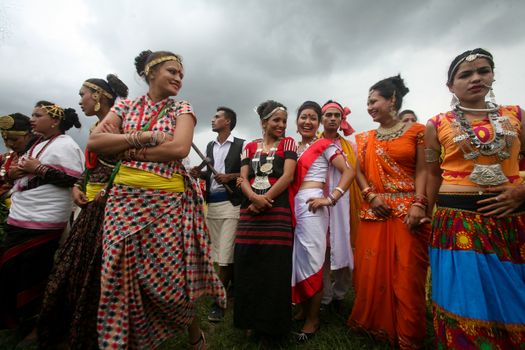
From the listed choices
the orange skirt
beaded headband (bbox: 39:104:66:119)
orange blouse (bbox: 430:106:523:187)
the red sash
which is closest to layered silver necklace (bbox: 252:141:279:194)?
the red sash

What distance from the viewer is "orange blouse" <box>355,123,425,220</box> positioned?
8.61 ft

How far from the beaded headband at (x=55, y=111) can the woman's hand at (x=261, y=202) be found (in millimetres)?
2345

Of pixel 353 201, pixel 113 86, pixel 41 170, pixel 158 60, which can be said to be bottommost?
pixel 353 201

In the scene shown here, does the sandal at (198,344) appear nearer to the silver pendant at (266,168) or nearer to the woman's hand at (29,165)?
the silver pendant at (266,168)

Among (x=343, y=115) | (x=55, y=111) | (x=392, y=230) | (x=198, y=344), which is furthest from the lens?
(x=343, y=115)

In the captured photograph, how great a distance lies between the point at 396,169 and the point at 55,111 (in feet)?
11.6

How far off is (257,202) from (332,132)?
1.57 m

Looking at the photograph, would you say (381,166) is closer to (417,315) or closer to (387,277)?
(387,277)

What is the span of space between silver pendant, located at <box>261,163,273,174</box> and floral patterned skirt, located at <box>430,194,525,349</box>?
4.81 feet

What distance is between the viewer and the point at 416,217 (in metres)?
2.35

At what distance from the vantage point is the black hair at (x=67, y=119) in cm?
330

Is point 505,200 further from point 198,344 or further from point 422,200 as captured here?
point 198,344

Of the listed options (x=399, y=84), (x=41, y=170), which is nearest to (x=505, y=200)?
(x=399, y=84)

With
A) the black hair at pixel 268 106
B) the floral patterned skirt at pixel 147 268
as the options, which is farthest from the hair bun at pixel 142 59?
the black hair at pixel 268 106
